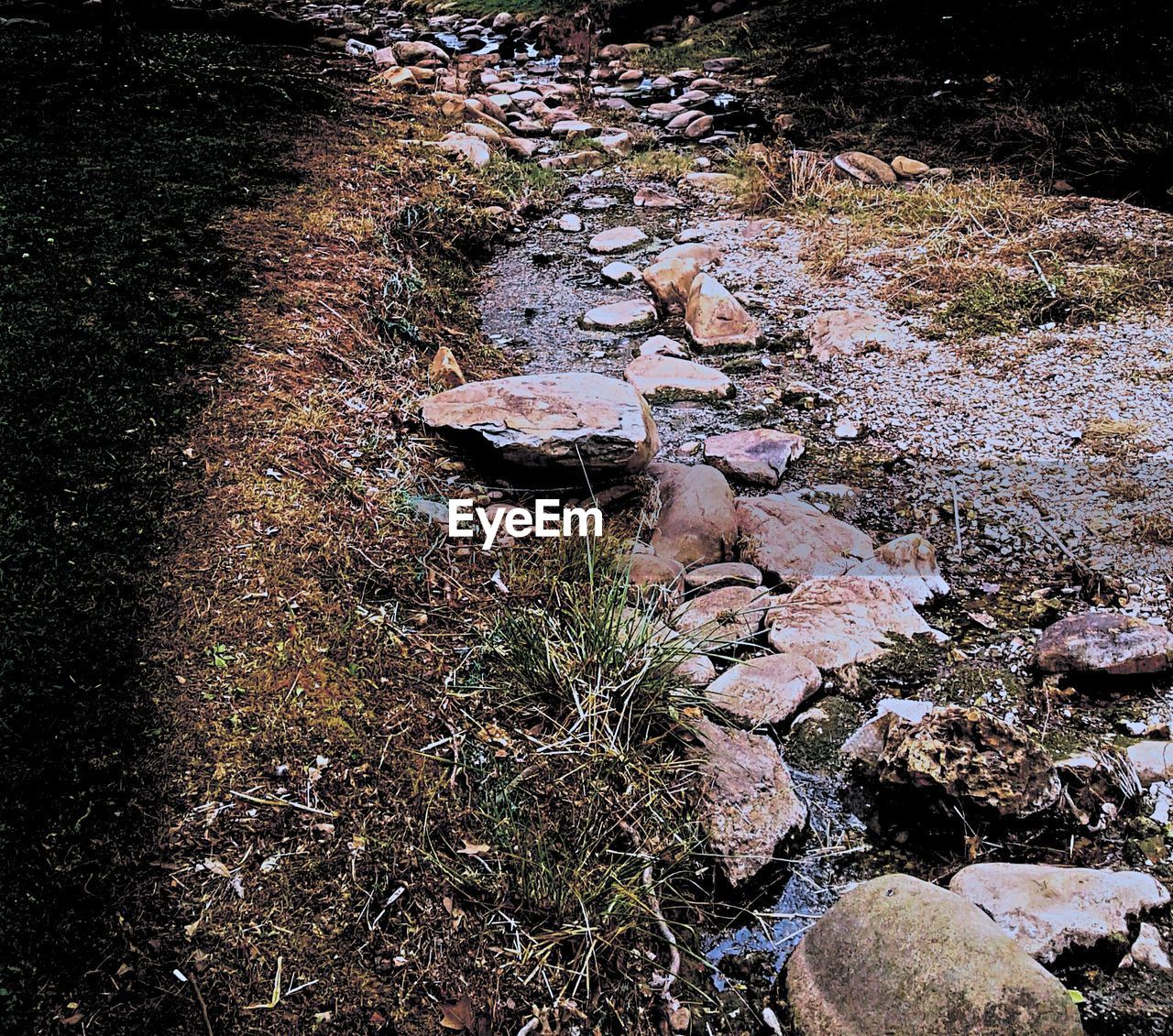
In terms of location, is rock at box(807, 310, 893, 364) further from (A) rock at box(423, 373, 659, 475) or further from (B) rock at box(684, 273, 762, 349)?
(A) rock at box(423, 373, 659, 475)

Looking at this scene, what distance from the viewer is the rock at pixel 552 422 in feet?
8.42

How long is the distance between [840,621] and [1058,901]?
0.91 meters

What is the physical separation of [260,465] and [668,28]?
9297 millimetres

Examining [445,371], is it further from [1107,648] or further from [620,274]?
[1107,648]

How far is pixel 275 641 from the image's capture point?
186 centimetres

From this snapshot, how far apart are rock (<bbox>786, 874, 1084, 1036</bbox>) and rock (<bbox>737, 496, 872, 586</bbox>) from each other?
116 cm

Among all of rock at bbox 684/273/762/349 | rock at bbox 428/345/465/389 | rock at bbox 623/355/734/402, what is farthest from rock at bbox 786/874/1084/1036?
rock at bbox 684/273/762/349

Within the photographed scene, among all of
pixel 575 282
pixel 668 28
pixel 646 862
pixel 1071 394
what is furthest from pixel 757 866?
pixel 668 28

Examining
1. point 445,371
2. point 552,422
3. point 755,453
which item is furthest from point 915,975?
point 445,371

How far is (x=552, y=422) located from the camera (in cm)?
259

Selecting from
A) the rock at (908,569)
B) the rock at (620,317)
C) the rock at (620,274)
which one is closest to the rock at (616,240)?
the rock at (620,274)

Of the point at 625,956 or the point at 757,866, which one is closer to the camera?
the point at 625,956

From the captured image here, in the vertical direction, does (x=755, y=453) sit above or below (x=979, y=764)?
below

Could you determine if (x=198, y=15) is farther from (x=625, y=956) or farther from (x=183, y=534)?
(x=625, y=956)
